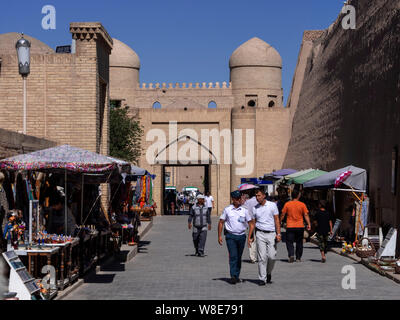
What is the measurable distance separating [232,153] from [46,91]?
20.9 metres

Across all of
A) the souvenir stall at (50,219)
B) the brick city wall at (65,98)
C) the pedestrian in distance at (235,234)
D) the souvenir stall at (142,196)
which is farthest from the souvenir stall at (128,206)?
the pedestrian in distance at (235,234)

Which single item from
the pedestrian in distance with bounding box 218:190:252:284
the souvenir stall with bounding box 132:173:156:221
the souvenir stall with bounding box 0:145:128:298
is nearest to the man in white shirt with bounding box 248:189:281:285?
the pedestrian in distance with bounding box 218:190:252:284

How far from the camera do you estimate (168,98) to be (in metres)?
54.6

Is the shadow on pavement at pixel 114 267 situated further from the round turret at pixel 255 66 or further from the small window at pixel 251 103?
the round turret at pixel 255 66

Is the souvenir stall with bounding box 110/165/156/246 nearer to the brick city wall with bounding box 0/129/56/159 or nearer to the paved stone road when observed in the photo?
the paved stone road

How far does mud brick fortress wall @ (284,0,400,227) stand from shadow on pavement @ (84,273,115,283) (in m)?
6.15

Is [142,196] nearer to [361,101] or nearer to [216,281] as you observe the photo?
[361,101]

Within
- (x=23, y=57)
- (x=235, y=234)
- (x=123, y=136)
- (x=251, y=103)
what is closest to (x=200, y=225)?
(x=235, y=234)

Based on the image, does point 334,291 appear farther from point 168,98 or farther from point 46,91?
point 168,98

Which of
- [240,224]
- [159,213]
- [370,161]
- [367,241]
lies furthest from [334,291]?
[159,213]

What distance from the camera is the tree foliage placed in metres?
36.0

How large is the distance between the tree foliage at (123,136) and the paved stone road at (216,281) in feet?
65.5

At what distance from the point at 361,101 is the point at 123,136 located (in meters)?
18.3

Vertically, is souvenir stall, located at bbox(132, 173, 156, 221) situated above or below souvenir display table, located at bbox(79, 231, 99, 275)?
above
